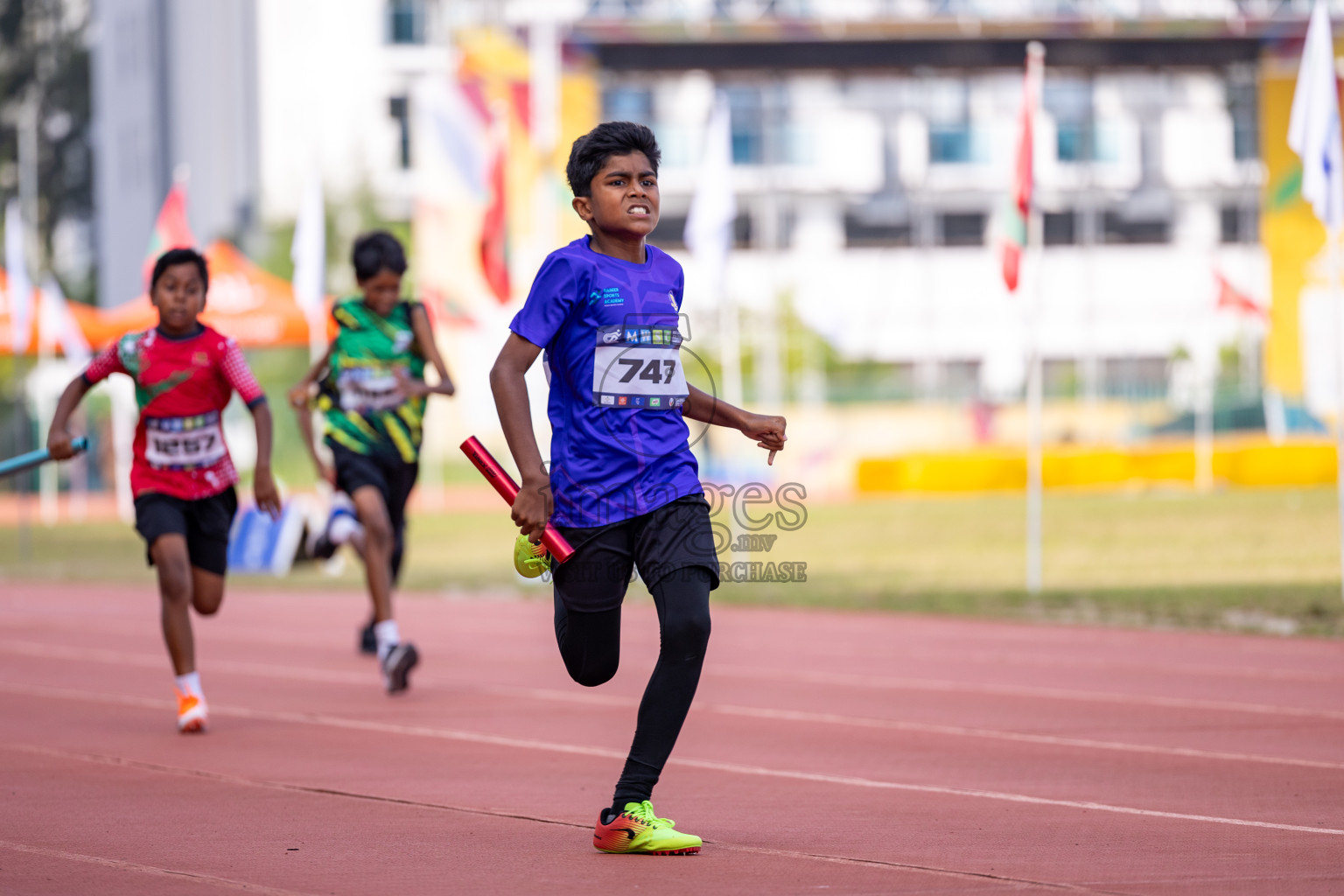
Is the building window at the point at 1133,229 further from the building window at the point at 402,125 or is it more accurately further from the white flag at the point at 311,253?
the white flag at the point at 311,253

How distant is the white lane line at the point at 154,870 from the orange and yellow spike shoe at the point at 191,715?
249 cm

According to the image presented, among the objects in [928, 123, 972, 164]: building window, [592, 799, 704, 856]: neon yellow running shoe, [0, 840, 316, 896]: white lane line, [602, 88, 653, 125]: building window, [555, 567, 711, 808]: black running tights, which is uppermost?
[602, 88, 653, 125]: building window

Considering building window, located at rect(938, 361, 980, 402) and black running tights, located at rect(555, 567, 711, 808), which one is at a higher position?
building window, located at rect(938, 361, 980, 402)

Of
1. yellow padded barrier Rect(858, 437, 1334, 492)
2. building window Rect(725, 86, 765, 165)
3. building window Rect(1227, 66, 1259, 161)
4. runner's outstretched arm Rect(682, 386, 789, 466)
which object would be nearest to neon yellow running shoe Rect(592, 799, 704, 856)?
runner's outstretched arm Rect(682, 386, 789, 466)

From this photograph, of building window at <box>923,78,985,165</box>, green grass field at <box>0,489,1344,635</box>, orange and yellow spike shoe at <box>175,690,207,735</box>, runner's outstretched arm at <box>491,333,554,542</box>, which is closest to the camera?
runner's outstretched arm at <box>491,333,554,542</box>

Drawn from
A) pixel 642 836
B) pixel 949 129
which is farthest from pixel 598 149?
pixel 949 129

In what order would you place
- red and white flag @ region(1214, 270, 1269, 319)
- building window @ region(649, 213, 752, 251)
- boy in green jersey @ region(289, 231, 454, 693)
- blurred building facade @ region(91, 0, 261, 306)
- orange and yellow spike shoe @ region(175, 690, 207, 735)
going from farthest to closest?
1. building window @ region(649, 213, 752, 251)
2. blurred building facade @ region(91, 0, 261, 306)
3. red and white flag @ region(1214, 270, 1269, 319)
4. boy in green jersey @ region(289, 231, 454, 693)
5. orange and yellow spike shoe @ region(175, 690, 207, 735)

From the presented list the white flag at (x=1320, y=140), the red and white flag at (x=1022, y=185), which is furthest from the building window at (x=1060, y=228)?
the white flag at (x=1320, y=140)

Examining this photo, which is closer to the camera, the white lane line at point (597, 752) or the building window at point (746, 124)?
the white lane line at point (597, 752)

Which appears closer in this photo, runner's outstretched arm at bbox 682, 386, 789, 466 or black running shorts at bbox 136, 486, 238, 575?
runner's outstretched arm at bbox 682, 386, 789, 466

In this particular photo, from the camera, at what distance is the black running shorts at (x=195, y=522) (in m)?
7.75

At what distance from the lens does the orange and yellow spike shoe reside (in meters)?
7.86

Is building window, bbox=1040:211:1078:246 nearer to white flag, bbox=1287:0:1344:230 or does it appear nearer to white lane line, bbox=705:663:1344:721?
white flag, bbox=1287:0:1344:230

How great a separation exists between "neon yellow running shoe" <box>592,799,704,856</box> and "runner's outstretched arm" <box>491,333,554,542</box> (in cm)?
81
